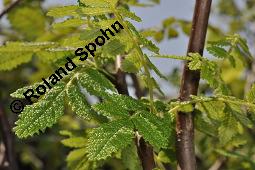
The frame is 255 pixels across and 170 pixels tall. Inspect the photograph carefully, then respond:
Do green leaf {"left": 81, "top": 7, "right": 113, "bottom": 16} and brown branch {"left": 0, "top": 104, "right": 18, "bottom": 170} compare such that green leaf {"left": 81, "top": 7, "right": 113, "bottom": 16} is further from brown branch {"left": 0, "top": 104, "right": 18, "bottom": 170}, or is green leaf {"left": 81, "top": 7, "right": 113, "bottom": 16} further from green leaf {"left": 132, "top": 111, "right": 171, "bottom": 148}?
brown branch {"left": 0, "top": 104, "right": 18, "bottom": 170}

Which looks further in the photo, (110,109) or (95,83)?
(95,83)

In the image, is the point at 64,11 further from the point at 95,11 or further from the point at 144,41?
the point at 144,41

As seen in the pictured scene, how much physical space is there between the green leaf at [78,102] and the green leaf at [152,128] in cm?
11

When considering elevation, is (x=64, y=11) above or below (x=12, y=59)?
above

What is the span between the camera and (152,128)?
1.02 metres

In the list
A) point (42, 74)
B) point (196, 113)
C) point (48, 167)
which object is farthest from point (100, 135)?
point (48, 167)

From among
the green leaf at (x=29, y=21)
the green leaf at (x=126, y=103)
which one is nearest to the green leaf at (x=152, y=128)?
the green leaf at (x=126, y=103)

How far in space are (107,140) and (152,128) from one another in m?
0.10

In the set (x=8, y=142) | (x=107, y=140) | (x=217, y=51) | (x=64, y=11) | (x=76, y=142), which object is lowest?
(x=8, y=142)

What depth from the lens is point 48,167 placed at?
3.38m

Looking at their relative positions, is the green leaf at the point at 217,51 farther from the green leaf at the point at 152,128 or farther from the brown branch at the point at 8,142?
the brown branch at the point at 8,142

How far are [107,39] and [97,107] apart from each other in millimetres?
241

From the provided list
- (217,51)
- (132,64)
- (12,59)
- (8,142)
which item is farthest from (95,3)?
(8,142)

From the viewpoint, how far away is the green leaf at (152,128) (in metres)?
1.00
